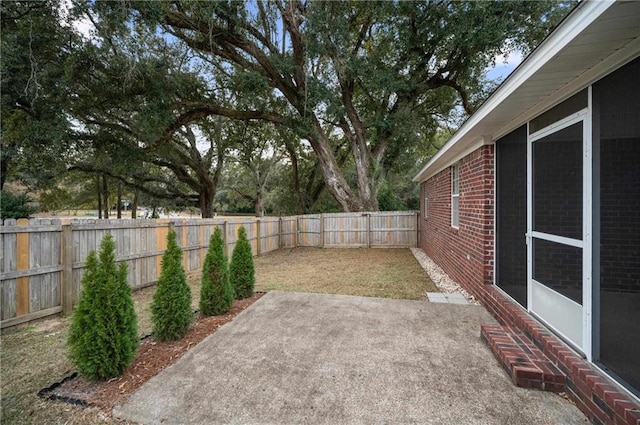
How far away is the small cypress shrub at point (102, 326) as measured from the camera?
2449 mm

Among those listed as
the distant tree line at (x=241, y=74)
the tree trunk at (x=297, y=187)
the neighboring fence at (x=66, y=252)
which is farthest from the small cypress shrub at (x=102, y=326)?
the tree trunk at (x=297, y=187)

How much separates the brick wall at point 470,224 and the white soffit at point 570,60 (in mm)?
963

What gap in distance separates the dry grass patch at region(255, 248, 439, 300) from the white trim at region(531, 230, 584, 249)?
227 centimetres

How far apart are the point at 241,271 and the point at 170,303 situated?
1665mm

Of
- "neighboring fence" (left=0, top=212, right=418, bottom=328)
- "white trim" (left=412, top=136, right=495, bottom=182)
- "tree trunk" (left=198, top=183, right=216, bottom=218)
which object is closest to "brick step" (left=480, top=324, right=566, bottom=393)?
"white trim" (left=412, top=136, right=495, bottom=182)

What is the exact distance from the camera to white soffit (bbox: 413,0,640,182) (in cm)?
169

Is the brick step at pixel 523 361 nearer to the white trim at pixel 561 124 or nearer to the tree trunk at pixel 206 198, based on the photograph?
the white trim at pixel 561 124

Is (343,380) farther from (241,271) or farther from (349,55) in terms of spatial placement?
(349,55)

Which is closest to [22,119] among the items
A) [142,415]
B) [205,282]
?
[205,282]

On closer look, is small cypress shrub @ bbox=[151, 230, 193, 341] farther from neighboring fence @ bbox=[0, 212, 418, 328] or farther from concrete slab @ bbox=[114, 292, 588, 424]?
neighboring fence @ bbox=[0, 212, 418, 328]

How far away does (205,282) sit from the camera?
4.02 metres

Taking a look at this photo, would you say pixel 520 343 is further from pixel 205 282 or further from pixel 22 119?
pixel 22 119

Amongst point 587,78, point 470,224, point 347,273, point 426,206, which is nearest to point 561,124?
point 587,78

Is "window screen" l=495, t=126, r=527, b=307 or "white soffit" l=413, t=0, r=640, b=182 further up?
"white soffit" l=413, t=0, r=640, b=182
